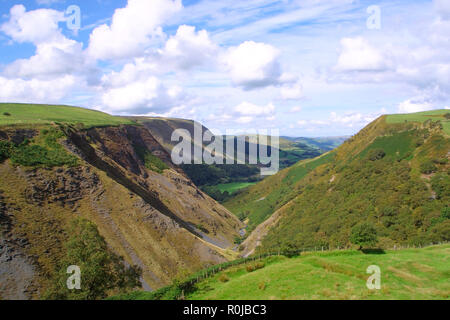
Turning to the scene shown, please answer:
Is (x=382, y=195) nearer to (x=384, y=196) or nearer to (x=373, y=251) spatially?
(x=384, y=196)

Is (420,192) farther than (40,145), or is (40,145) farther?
(40,145)

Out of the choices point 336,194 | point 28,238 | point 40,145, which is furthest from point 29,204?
point 336,194

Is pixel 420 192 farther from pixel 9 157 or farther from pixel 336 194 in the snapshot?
pixel 9 157

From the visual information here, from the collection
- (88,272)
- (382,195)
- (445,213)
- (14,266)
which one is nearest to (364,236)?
(445,213)

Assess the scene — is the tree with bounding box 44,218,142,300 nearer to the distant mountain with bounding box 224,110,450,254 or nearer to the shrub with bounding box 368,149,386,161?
the distant mountain with bounding box 224,110,450,254

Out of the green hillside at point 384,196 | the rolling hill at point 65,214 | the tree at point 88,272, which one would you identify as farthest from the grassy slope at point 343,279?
the tree at point 88,272
